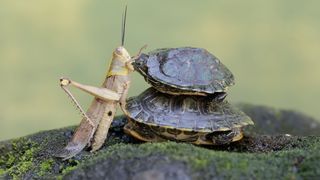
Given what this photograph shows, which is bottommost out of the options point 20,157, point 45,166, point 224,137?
point 20,157

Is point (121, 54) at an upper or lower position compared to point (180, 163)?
upper

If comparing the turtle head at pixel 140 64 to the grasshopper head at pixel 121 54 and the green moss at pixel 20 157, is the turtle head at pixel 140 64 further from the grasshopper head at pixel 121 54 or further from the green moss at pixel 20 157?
the green moss at pixel 20 157

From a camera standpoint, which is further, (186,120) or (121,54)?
(121,54)

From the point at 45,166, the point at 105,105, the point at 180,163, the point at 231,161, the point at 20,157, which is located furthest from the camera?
the point at 20,157

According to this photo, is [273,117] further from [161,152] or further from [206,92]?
[161,152]

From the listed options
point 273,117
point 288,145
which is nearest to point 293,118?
point 273,117

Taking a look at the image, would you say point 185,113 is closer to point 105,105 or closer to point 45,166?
point 105,105

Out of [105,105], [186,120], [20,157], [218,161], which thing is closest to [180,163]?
[218,161]
